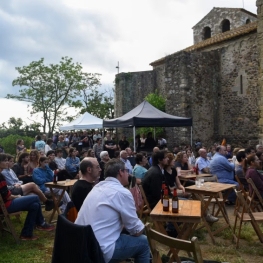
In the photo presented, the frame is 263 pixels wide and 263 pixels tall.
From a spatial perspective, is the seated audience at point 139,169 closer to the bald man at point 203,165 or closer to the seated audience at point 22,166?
the bald man at point 203,165

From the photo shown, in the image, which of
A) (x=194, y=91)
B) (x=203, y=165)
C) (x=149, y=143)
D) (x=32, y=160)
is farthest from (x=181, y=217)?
(x=194, y=91)

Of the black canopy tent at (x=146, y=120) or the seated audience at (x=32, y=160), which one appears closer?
the seated audience at (x=32, y=160)

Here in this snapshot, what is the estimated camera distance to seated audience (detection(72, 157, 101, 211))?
153 inches

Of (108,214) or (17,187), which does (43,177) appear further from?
(108,214)

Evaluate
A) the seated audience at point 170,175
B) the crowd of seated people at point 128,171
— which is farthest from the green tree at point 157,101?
the seated audience at point 170,175

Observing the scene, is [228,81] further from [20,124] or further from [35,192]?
[20,124]

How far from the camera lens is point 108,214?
2.88m

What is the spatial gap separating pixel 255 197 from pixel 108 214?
4.15 metres

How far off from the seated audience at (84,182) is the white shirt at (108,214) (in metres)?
0.93

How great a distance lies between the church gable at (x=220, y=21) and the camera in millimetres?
26938

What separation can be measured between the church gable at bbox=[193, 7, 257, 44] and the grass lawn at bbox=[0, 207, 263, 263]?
24.5m

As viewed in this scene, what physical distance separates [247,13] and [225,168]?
2340 cm

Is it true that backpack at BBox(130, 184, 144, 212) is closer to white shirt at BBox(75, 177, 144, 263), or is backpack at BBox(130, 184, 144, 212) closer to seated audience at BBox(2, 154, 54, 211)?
seated audience at BBox(2, 154, 54, 211)

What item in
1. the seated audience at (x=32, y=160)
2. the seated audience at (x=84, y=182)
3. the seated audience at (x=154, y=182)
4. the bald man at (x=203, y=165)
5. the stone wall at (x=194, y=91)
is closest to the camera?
the seated audience at (x=84, y=182)
